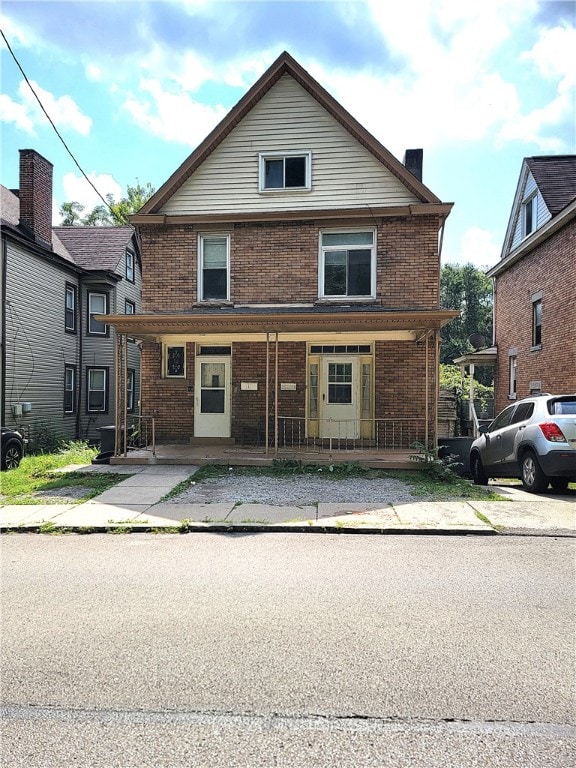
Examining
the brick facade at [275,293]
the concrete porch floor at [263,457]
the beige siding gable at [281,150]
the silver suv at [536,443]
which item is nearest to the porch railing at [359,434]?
the brick facade at [275,293]

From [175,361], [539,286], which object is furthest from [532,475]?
[539,286]

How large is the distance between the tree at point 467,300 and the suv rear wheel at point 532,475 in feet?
160

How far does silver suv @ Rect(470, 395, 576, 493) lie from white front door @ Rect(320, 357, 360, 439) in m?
3.92

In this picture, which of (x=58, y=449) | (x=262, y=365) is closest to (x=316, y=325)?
(x=262, y=365)

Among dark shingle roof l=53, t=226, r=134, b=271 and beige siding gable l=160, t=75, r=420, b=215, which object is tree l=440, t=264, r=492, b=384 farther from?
beige siding gable l=160, t=75, r=420, b=215

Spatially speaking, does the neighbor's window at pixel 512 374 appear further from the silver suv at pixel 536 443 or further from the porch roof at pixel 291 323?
the silver suv at pixel 536 443

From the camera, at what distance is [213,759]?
2.48 m

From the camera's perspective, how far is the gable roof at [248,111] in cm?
1405

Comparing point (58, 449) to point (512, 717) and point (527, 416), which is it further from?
point (512, 717)

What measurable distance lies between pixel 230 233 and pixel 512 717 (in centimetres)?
1322

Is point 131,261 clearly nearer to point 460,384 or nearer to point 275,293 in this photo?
point 275,293

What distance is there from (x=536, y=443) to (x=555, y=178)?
1410 cm

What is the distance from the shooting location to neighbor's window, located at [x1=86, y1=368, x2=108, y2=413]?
23703 mm

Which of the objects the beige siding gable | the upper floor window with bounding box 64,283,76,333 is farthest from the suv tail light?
the upper floor window with bounding box 64,283,76,333
